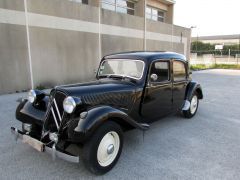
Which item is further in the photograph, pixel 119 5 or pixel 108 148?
pixel 119 5

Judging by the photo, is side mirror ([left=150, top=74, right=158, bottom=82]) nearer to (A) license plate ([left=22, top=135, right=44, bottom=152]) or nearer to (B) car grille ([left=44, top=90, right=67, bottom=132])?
(B) car grille ([left=44, top=90, right=67, bottom=132])

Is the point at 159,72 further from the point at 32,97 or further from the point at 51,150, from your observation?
the point at 51,150

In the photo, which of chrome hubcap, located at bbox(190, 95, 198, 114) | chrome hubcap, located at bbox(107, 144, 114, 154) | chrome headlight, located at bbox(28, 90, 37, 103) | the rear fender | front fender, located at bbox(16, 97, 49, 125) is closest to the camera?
chrome hubcap, located at bbox(107, 144, 114, 154)

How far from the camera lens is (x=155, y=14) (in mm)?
17484

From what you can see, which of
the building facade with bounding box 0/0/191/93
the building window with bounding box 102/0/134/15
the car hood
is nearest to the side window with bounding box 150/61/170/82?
the car hood

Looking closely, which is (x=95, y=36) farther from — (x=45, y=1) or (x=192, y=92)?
(x=192, y=92)

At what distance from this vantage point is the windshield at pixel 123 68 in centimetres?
367

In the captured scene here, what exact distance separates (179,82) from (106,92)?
2017mm

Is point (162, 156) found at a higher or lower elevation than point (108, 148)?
lower

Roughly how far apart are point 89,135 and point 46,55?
286 inches

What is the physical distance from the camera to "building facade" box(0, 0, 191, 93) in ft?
25.5

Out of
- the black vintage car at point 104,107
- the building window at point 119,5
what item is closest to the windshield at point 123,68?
the black vintage car at point 104,107

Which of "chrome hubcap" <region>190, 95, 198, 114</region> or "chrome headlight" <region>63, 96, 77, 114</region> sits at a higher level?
"chrome headlight" <region>63, 96, 77, 114</region>

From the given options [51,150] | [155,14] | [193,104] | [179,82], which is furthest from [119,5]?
[51,150]
